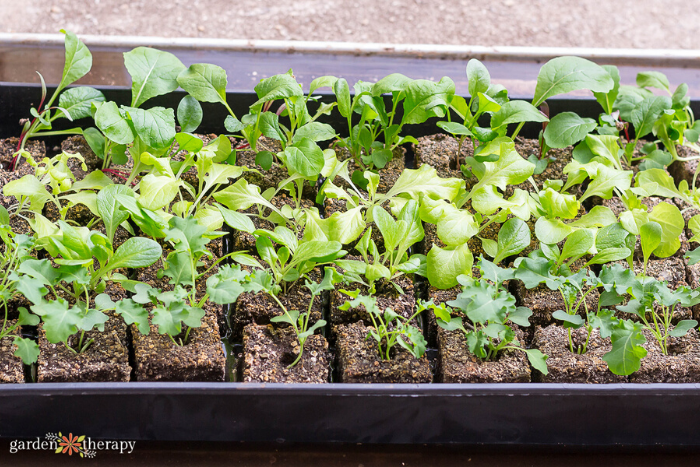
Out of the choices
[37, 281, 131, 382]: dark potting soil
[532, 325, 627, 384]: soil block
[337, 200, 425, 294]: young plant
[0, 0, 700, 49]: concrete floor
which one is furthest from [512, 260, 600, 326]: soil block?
[0, 0, 700, 49]: concrete floor

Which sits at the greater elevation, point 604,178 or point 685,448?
point 604,178

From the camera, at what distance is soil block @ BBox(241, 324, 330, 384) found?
2.69 ft

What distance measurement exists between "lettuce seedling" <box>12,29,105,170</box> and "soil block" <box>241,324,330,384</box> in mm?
452

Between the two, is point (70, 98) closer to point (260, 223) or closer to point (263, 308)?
point (260, 223)

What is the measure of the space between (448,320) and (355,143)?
354 millimetres

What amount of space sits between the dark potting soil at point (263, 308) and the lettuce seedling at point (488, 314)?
0.53 ft

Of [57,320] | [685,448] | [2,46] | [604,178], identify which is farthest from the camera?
[2,46]

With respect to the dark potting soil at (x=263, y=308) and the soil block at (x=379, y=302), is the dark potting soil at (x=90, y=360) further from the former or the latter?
the soil block at (x=379, y=302)

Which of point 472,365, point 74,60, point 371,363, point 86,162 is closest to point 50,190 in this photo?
point 86,162

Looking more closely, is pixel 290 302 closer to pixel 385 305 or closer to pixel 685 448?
pixel 385 305

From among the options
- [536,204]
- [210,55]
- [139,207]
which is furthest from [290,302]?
[210,55]

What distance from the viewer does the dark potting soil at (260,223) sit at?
95 centimetres

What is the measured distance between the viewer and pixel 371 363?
83cm

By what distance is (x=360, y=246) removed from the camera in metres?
0.90
